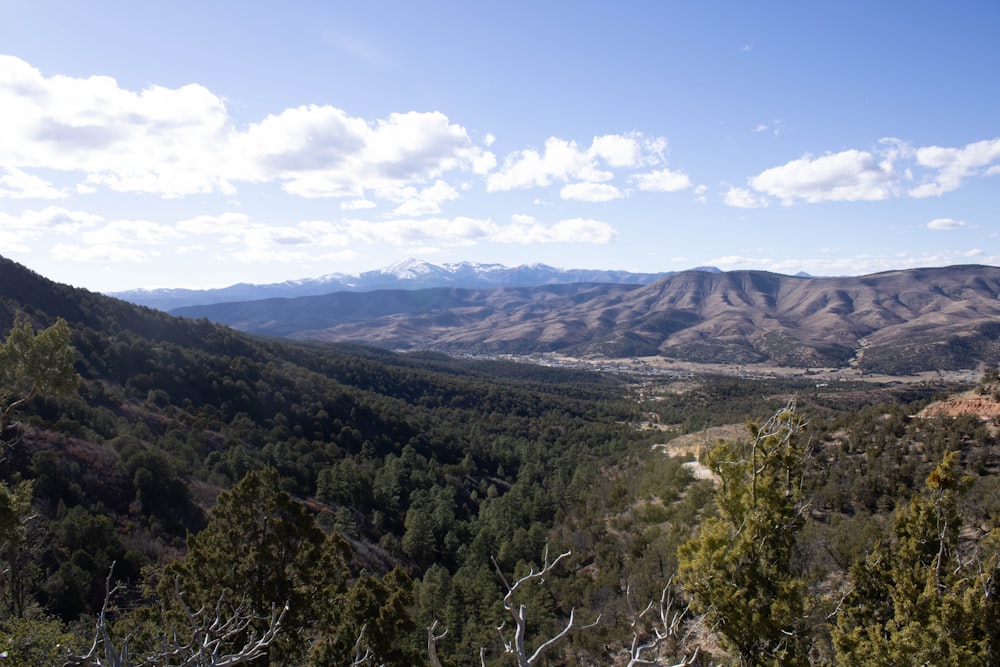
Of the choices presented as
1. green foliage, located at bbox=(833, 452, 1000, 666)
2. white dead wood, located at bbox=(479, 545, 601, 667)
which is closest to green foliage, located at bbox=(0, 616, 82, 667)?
white dead wood, located at bbox=(479, 545, 601, 667)

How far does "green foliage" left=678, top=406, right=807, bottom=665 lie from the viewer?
11.2 metres

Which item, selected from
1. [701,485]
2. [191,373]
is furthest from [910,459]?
[191,373]

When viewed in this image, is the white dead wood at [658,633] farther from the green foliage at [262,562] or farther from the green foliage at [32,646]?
the green foliage at [262,562]

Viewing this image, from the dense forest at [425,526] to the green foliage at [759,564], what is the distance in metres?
0.06

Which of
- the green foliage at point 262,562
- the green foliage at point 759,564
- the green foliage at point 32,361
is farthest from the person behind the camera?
the green foliage at point 262,562

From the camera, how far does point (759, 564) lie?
1155 centimetres

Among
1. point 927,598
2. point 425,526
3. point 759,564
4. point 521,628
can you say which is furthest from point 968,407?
point 521,628

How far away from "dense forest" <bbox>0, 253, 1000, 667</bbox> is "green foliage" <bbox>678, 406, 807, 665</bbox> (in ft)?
0.20

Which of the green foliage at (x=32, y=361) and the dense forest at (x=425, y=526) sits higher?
the green foliage at (x=32, y=361)

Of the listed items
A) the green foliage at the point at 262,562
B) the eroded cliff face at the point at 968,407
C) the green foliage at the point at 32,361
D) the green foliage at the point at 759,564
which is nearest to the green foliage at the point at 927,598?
the green foliage at the point at 759,564

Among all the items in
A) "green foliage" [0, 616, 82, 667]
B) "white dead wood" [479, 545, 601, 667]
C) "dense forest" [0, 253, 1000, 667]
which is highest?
"white dead wood" [479, 545, 601, 667]

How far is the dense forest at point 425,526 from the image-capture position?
11492mm

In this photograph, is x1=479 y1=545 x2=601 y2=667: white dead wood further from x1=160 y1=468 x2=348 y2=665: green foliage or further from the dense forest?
x1=160 y1=468 x2=348 y2=665: green foliage

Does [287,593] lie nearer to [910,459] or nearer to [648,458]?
[910,459]
